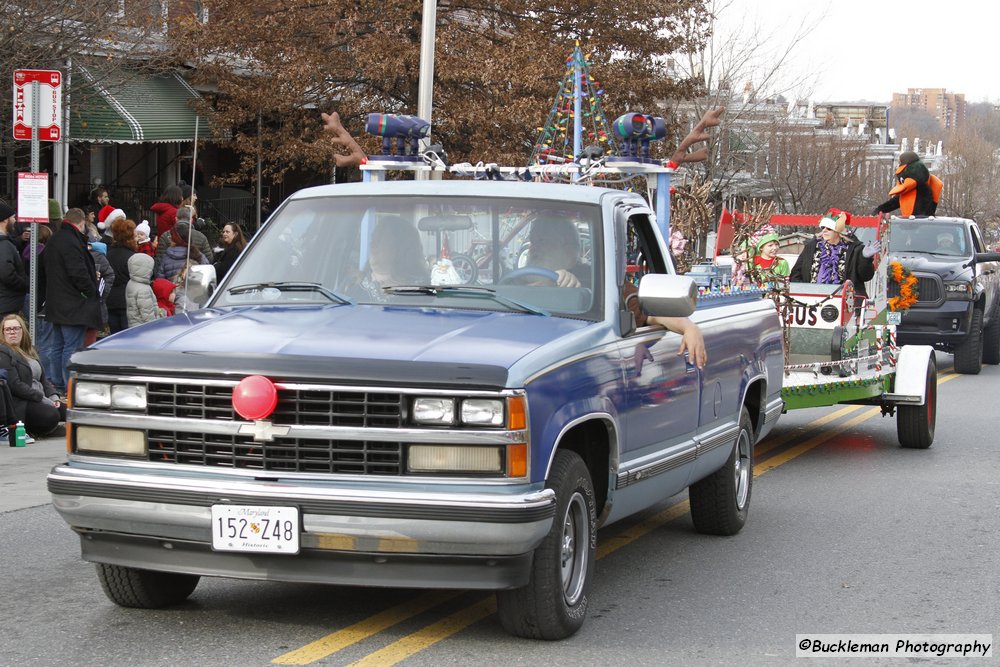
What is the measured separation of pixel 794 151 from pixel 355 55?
24314 mm

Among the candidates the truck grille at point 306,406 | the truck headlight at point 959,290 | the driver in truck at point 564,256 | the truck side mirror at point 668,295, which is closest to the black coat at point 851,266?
the driver in truck at point 564,256

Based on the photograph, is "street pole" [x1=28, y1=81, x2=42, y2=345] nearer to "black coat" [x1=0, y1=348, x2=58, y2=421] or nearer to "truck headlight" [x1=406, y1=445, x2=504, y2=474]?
"black coat" [x1=0, y1=348, x2=58, y2=421]

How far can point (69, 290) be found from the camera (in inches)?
522

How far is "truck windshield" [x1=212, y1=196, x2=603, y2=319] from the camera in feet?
21.1

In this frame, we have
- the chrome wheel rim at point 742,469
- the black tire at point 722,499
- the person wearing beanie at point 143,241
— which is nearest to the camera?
the black tire at point 722,499

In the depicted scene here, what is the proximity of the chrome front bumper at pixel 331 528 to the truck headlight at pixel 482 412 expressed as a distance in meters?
0.27

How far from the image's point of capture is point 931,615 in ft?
21.6

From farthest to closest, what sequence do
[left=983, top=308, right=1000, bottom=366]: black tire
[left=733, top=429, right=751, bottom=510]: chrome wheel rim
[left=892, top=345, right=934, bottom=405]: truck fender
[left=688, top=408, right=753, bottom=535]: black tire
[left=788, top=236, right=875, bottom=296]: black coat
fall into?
[left=983, top=308, right=1000, bottom=366]: black tire
[left=788, top=236, right=875, bottom=296]: black coat
[left=892, top=345, right=934, bottom=405]: truck fender
[left=733, top=429, right=751, bottom=510]: chrome wheel rim
[left=688, top=408, right=753, bottom=535]: black tire

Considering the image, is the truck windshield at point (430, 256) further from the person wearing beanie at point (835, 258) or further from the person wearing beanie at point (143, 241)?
the person wearing beanie at point (143, 241)

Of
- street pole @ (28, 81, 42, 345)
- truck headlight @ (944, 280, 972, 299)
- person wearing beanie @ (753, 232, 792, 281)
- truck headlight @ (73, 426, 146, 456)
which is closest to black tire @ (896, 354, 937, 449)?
person wearing beanie @ (753, 232, 792, 281)

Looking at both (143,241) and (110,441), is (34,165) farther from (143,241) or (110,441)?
(110,441)

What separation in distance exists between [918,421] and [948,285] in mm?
8444

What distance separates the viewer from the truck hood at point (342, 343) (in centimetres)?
524

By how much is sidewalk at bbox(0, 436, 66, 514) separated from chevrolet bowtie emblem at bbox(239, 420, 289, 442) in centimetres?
423
